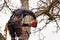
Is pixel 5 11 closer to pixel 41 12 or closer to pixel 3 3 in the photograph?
pixel 3 3

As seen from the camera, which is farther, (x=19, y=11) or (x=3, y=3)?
(x=3, y=3)

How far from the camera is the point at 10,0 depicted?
13.9 metres

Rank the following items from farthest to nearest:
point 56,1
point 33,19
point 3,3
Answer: point 3,3 → point 56,1 → point 33,19

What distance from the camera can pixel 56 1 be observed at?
12758mm

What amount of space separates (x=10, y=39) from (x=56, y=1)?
7.77m

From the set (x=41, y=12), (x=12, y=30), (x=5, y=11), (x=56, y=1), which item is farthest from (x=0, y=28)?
(x=12, y=30)

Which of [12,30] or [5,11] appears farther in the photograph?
[5,11]

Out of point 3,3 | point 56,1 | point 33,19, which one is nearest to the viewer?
point 33,19

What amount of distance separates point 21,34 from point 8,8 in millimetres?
8724

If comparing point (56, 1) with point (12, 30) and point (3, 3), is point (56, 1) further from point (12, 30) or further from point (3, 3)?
point (12, 30)

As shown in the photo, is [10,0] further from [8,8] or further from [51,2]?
[51,2]

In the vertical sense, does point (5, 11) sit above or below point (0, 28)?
above

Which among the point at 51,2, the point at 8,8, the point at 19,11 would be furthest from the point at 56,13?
the point at 19,11

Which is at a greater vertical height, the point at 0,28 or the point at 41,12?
the point at 41,12
